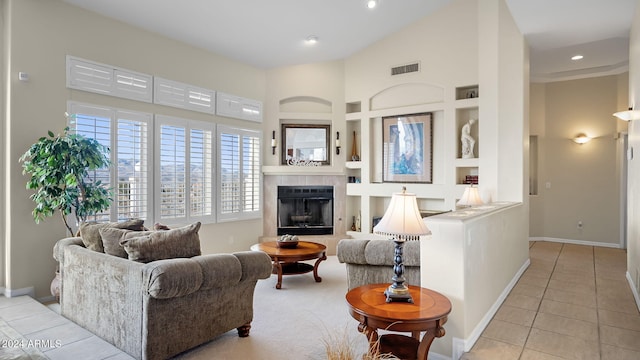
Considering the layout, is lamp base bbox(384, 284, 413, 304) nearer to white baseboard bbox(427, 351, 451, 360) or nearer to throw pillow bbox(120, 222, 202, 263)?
white baseboard bbox(427, 351, 451, 360)

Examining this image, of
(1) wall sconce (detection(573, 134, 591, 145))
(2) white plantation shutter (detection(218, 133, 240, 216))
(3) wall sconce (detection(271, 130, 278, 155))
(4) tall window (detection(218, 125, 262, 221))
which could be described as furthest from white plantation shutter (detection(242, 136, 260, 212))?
(1) wall sconce (detection(573, 134, 591, 145))

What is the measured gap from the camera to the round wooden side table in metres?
2.29

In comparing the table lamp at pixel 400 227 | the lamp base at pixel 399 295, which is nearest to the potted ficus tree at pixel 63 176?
the table lamp at pixel 400 227

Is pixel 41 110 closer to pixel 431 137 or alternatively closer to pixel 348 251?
pixel 348 251

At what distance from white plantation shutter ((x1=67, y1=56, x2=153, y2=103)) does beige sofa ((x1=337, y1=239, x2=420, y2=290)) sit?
11.4 feet

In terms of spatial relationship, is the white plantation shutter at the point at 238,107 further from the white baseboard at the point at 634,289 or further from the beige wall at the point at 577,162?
the white baseboard at the point at 634,289

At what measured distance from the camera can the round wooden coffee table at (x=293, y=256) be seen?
186 inches

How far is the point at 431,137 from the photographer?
6473 millimetres

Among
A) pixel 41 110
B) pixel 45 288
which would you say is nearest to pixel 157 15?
pixel 41 110

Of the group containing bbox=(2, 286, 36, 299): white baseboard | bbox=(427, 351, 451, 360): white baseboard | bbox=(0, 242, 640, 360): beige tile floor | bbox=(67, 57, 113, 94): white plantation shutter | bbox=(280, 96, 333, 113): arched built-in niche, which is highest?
bbox=(280, 96, 333, 113): arched built-in niche

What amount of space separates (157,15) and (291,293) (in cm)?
393

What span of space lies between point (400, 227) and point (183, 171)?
13.5 feet

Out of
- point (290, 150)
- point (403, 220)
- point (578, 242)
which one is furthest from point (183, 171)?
point (578, 242)

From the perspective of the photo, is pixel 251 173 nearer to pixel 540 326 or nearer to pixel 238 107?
pixel 238 107
